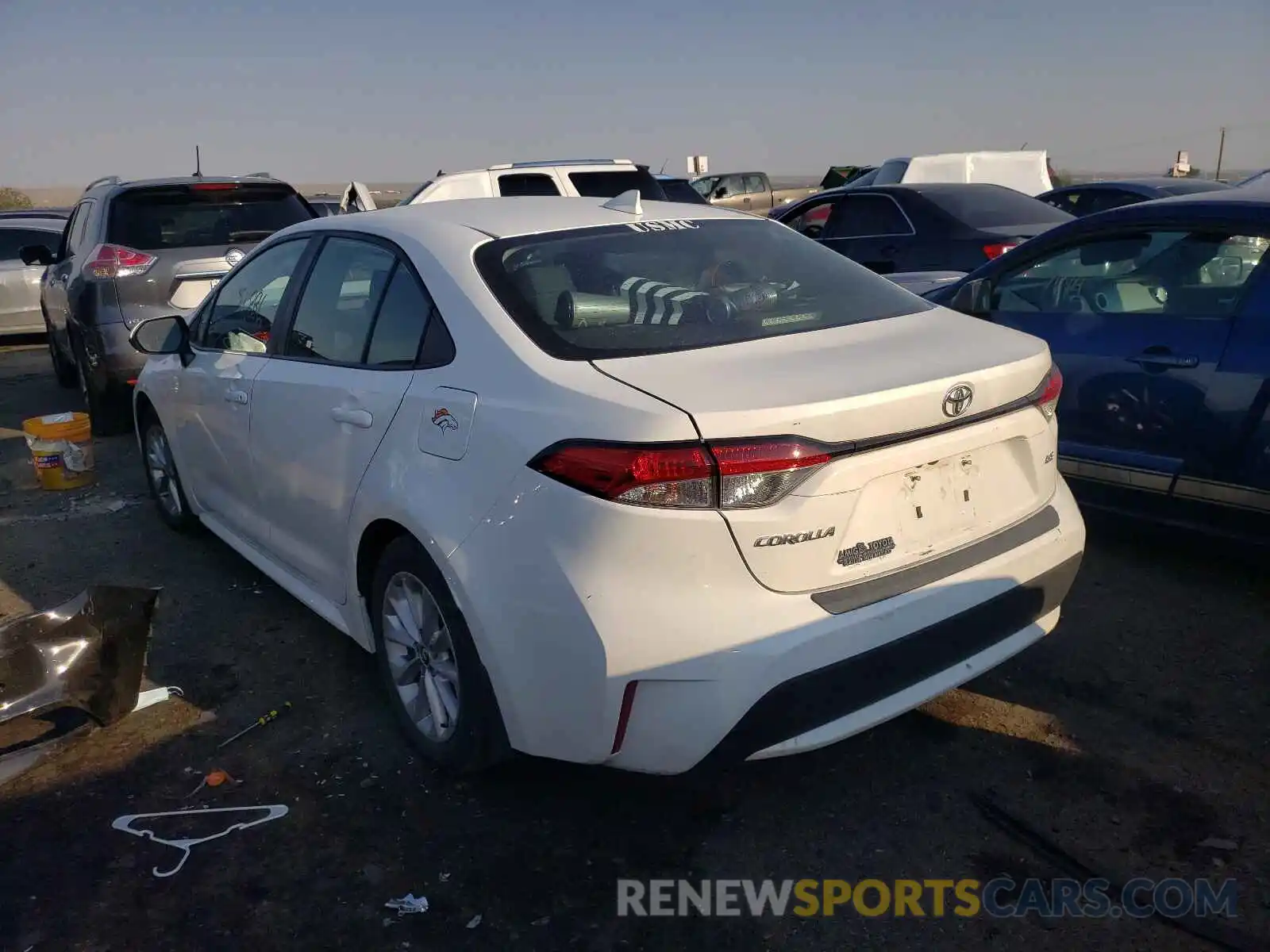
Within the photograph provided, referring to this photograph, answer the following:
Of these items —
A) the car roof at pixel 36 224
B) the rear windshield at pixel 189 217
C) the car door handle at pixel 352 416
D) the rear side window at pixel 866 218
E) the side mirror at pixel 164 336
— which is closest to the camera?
the car door handle at pixel 352 416

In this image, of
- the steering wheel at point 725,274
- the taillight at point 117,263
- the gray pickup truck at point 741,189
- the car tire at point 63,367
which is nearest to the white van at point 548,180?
the taillight at point 117,263

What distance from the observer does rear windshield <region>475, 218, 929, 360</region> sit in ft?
9.21

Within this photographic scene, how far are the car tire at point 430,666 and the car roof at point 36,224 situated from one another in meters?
11.4

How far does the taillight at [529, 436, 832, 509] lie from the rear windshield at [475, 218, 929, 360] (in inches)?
17.1

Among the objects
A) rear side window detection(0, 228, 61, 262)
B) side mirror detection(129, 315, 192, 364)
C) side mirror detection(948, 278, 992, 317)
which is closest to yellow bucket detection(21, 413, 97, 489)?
side mirror detection(129, 315, 192, 364)

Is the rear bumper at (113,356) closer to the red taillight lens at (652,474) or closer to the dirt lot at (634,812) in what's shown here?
the dirt lot at (634,812)

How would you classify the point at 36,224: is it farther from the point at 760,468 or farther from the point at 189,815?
the point at 760,468

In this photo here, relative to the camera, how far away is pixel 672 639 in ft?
7.68

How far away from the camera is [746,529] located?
2.33 metres

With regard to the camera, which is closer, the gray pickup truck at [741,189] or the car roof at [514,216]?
the car roof at [514,216]

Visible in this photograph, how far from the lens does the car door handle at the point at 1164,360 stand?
159 inches

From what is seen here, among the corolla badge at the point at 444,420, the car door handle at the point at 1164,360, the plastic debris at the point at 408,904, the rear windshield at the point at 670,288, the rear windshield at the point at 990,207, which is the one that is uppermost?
the rear windshield at the point at 990,207

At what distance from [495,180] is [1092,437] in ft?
22.2

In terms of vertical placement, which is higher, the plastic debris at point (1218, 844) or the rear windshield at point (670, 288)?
the rear windshield at point (670, 288)
